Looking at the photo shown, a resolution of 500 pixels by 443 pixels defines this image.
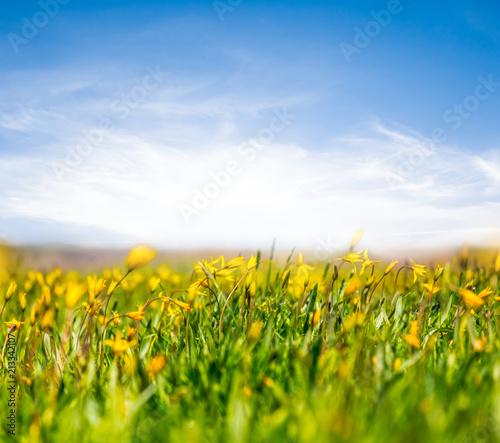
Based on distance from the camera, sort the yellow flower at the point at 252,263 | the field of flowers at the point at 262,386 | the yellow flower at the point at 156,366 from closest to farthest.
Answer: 1. the field of flowers at the point at 262,386
2. the yellow flower at the point at 156,366
3. the yellow flower at the point at 252,263

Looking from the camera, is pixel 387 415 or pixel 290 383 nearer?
pixel 387 415

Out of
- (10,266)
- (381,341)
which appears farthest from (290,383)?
(10,266)

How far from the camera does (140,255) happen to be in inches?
93.4

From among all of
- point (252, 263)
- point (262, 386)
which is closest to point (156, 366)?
point (262, 386)

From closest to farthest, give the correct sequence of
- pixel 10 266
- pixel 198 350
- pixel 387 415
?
1. pixel 387 415
2. pixel 198 350
3. pixel 10 266

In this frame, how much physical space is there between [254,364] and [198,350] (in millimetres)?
820

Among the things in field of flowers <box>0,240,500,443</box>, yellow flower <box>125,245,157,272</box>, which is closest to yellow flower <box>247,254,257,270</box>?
field of flowers <box>0,240,500,443</box>

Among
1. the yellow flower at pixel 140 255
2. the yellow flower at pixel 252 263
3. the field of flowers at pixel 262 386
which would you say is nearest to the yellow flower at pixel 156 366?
the field of flowers at pixel 262 386

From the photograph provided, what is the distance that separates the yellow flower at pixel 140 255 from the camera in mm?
2359

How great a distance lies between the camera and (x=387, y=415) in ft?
5.24

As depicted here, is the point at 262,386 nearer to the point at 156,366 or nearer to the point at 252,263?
the point at 156,366

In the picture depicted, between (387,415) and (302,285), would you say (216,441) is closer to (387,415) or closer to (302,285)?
(387,415)

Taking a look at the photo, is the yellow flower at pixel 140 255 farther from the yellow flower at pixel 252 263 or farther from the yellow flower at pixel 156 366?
the yellow flower at pixel 252 263

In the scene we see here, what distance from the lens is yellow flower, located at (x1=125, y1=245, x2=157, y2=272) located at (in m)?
2.36
